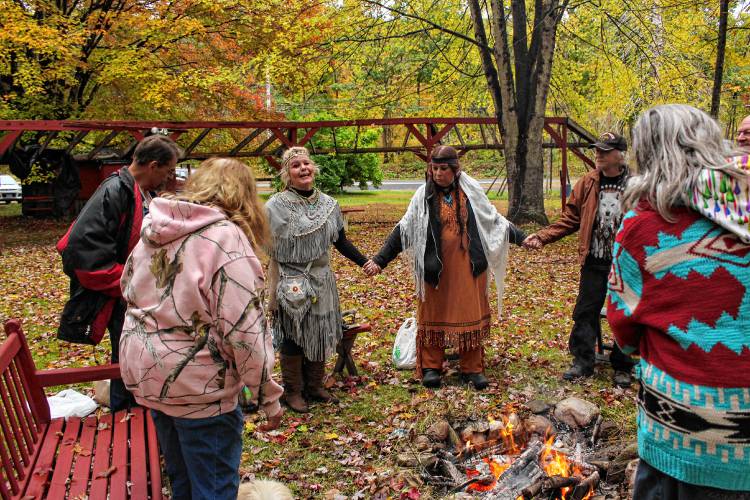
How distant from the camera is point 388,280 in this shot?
9.61 meters

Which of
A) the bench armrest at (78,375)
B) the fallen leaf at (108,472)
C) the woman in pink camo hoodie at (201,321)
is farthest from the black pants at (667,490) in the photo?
the bench armrest at (78,375)

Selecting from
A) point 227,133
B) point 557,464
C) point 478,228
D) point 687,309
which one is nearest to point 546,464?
point 557,464

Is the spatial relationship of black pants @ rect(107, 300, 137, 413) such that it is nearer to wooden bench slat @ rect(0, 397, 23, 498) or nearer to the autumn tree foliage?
wooden bench slat @ rect(0, 397, 23, 498)

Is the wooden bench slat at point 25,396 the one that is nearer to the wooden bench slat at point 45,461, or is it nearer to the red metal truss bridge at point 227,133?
the wooden bench slat at point 45,461

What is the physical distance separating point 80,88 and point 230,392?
16.2 metres

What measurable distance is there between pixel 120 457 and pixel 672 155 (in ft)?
9.27

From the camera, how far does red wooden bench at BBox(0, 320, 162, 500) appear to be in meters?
2.79

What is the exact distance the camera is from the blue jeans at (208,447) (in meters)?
2.47

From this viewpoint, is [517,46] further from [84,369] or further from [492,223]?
[84,369]

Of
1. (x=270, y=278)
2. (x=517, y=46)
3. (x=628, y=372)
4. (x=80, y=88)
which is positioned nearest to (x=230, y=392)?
(x=270, y=278)

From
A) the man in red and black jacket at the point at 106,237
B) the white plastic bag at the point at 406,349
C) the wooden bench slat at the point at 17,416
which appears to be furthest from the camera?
the white plastic bag at the point at 406,349

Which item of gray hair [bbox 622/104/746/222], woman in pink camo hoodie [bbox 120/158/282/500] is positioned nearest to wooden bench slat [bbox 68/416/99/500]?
woman in pink camo hoodie [bbox 120/158/282/500]

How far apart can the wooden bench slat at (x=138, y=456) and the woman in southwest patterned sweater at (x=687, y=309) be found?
7.08 ft

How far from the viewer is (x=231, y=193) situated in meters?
2.49
